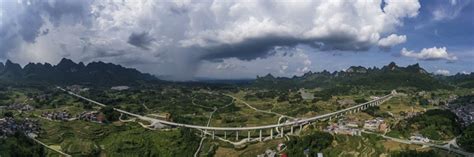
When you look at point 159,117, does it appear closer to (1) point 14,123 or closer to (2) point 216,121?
(2) point 216,121

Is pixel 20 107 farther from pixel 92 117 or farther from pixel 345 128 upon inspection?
pixel 345 128

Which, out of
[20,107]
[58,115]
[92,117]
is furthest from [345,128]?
[20,107]

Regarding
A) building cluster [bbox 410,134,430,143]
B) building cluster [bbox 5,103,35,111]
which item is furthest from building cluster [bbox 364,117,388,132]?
building cluster [bbox 5,103,35,111]

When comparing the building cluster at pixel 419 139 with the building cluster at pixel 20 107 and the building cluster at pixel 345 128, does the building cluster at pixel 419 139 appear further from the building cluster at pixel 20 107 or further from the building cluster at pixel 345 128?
the building cluster at pixel 20 107

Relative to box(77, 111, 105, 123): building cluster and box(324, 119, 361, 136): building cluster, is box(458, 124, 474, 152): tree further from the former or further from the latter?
box(77, 111, 105, 123): building cluster

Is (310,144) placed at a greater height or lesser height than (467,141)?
lesser

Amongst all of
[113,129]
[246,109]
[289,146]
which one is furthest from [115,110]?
[289,146]
